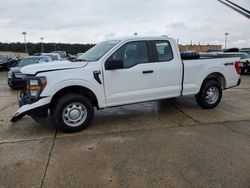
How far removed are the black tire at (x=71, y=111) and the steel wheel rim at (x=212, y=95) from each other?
3.26 meters

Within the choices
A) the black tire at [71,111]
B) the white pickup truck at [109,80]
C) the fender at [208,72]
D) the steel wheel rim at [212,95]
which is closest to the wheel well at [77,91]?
the white pickup truck at [109,80]

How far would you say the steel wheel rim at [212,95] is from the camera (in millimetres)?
6474

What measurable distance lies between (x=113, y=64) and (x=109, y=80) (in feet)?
1.13

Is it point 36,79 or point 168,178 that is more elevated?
point 36,79

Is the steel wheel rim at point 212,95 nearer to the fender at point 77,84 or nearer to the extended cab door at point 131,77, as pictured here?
the extended cab door at point 131,77

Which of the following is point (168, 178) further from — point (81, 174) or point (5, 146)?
point (5, 146)

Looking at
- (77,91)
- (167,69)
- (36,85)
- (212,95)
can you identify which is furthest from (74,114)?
(212,95)

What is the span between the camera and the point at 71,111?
4836 mm

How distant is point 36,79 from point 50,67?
346 millimetres

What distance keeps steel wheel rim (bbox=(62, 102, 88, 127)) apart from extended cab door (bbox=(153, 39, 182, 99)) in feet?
5.80

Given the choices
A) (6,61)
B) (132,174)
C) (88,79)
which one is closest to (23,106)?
(88,79)

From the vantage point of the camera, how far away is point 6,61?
71.7 ft

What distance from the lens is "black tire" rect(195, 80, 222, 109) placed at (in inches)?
A: 251

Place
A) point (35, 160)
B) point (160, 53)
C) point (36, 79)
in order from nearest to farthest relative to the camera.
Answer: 1. point (35, 160)
2. point (36, 79)
3. point (160, 53)
